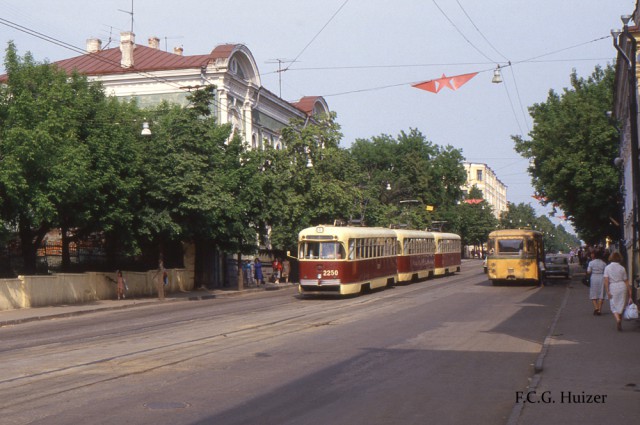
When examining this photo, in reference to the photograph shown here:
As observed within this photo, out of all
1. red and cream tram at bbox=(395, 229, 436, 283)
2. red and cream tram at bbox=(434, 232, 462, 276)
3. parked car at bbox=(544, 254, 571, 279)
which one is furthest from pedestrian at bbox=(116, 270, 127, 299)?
red and cream tram at bbox=(434, 232, 462, 276)

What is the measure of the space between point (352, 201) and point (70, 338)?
109ft

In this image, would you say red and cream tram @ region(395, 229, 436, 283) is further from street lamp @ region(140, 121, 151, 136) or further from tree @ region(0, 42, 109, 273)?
tree @ region(0, 42, 109, 273)

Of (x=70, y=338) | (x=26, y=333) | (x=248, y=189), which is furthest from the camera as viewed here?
(x=248, y=189)

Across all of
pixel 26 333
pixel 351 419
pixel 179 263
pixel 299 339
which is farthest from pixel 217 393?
pixel 179 263

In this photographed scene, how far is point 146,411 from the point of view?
30.5 ft

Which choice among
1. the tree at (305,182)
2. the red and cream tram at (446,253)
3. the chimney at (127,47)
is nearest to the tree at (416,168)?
the red and cream tram at (446,253)

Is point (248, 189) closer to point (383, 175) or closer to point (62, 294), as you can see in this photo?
point (62, 294)

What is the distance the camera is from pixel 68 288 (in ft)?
110

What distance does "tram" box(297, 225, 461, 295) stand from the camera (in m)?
33.4

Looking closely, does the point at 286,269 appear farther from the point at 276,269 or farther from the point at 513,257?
the point at 513,257

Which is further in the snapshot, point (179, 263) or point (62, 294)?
point (179, 263)

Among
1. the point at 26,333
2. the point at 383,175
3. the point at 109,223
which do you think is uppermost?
the point at 383,175

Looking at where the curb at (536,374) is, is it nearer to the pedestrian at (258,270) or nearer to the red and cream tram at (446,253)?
the pedestrian at (258,270)

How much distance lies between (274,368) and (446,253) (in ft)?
155
